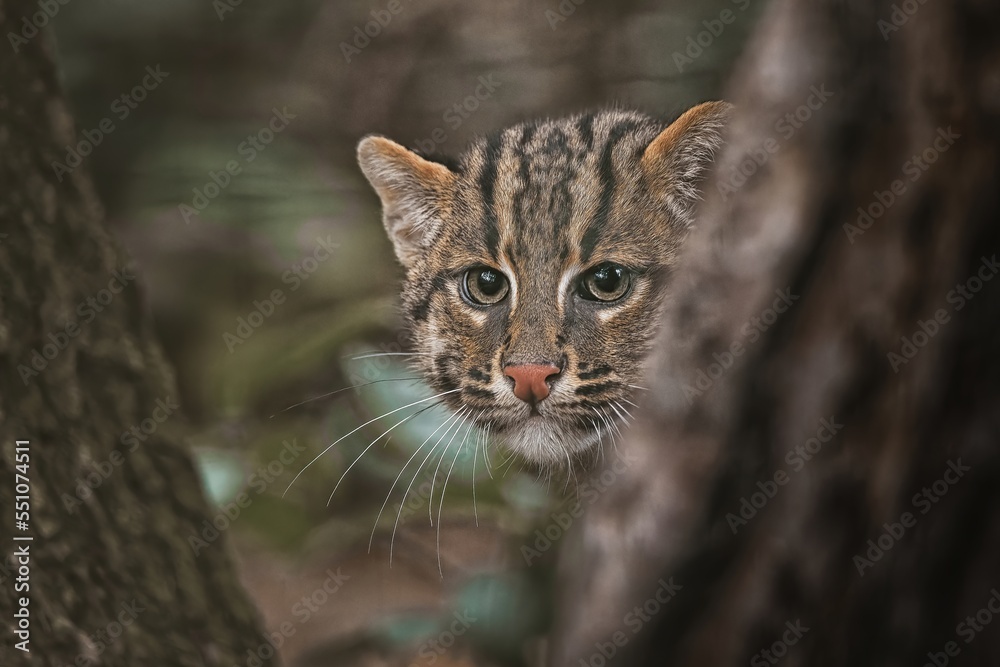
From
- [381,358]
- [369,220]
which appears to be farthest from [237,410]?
[369,220]
